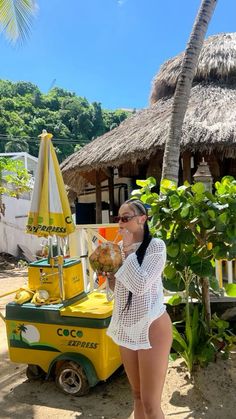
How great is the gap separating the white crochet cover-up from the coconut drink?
94mm

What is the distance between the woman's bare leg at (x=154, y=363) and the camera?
204 cm

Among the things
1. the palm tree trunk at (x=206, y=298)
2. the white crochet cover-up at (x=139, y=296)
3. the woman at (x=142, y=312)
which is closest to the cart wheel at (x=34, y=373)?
the palm tree trunk at (x=206, y=298)

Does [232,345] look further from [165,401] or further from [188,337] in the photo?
[165,401]

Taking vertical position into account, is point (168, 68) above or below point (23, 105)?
below

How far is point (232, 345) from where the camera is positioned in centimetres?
366

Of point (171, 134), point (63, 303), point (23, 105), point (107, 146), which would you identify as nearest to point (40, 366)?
point (63, 303)

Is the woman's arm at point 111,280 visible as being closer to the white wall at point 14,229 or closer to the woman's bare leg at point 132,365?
the woman's bare leg at point 132,365

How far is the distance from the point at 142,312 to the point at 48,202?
1.90m

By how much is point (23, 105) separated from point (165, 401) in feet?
135

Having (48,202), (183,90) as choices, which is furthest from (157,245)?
(183,90)

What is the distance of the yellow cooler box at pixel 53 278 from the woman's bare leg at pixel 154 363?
1685mm

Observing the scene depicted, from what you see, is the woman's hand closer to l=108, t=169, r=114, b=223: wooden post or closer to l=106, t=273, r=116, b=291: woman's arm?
l=106, t=273, r=116, b=291: woman's arm

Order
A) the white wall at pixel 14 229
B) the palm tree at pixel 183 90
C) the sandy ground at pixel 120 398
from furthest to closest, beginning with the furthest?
the white wall at pixel 14 229 < the palm tree at pixel 183 90 < the sandy ground at pixel 120 398

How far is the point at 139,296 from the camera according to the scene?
6.87 feet
